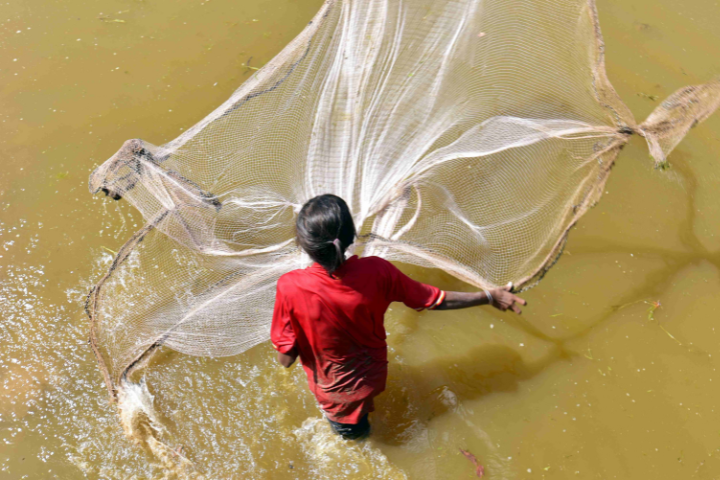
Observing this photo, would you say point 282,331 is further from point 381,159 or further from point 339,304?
point 381,159

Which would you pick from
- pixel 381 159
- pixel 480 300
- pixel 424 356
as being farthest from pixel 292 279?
pixel 424 356

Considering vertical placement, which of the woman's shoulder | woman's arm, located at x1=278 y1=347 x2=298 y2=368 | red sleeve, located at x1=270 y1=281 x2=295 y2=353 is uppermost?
the woman's shoulder

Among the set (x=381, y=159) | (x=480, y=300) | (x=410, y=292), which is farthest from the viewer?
(x=381, y=159)

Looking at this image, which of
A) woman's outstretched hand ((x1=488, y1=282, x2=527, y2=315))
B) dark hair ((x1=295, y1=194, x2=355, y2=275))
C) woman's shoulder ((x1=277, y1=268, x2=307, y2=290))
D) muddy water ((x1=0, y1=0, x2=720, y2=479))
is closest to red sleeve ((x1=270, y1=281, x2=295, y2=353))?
woman's shoulder ((x1=277, y1=268, x2=307, y2=290))

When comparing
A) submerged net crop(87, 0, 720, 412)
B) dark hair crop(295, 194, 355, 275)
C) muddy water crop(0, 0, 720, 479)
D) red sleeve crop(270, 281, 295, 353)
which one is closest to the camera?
dark hair crop(295, 194, 355, 275)

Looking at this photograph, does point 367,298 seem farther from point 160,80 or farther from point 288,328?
point 160,80

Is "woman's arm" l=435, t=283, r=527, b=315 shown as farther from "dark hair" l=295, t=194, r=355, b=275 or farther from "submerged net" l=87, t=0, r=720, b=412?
"dark hair" l=295, t=194, r=355, b=275

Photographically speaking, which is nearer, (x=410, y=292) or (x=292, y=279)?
(x=292, y=279)

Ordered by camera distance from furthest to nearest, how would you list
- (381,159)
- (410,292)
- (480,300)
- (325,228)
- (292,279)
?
(381,159) → (480,300) → (410,292) → (292,279) → (325,228)

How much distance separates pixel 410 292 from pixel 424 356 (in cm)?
107

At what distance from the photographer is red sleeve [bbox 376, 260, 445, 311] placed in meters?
1.69

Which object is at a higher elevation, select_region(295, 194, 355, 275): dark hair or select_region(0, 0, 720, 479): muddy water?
Result: select_region(295, 194, 355, 275): dark hair

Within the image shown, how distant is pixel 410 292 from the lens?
5.72 ft

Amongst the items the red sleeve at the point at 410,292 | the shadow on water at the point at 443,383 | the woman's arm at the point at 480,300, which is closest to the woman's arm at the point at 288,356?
the red sleeve at the point at 410,292
